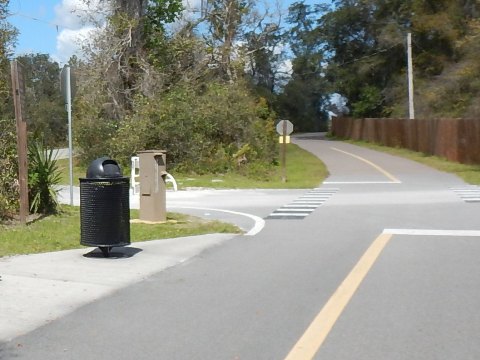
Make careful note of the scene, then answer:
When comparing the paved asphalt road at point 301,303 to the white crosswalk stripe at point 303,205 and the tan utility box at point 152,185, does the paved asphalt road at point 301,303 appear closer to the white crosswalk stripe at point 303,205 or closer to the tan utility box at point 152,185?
the white crosswalk stripe at point 303,205

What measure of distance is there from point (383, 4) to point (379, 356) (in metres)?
58.4

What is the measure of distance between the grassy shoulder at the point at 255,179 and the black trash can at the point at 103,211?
33.8ft

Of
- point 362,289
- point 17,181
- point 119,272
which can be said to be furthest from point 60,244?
point 362,289

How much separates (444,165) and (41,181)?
898 inches

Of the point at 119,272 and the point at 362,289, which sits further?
the point at 119,272

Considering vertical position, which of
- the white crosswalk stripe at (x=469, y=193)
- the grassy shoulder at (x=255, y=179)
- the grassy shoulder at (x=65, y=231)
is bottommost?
the grassy shoulder at (x=65, y=231)

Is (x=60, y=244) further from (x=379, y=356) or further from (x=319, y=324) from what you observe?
(x=379, y=356)

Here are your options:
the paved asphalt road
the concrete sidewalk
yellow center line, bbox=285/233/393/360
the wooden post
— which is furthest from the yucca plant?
yellow center line, bbox=285/233/393/360

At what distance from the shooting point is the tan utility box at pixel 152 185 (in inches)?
493

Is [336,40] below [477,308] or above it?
above

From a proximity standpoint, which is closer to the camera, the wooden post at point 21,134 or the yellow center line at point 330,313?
the yellow center line at point 330,313

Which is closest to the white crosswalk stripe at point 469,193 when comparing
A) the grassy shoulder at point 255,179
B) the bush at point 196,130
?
the grassy shoulder at point 255,179

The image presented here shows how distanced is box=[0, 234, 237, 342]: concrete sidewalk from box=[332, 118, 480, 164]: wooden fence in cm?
2322

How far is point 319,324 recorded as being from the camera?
6223 millimetres
